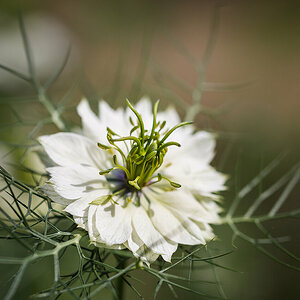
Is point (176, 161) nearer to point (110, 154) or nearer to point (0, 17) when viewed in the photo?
point (110, 154)

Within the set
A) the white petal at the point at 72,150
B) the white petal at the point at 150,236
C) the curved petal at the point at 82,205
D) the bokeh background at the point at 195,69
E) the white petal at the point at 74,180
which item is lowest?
the white petal at the point at 150,236

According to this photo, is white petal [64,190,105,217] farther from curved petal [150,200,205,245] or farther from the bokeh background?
the bokeh background

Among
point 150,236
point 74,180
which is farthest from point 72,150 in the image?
point 150,236

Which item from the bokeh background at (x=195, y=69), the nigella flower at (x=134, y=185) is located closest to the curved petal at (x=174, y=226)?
the nigella flower at (x=134, y=185)

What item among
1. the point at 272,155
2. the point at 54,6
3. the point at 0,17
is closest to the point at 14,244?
the point at 272,155

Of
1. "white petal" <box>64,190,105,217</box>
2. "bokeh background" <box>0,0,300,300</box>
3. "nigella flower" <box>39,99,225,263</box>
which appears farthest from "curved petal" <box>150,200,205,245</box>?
"bokeh background" <box>0,0,300,300</box>

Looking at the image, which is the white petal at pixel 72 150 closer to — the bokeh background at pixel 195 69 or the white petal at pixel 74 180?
the white petal at pixel 74 180
